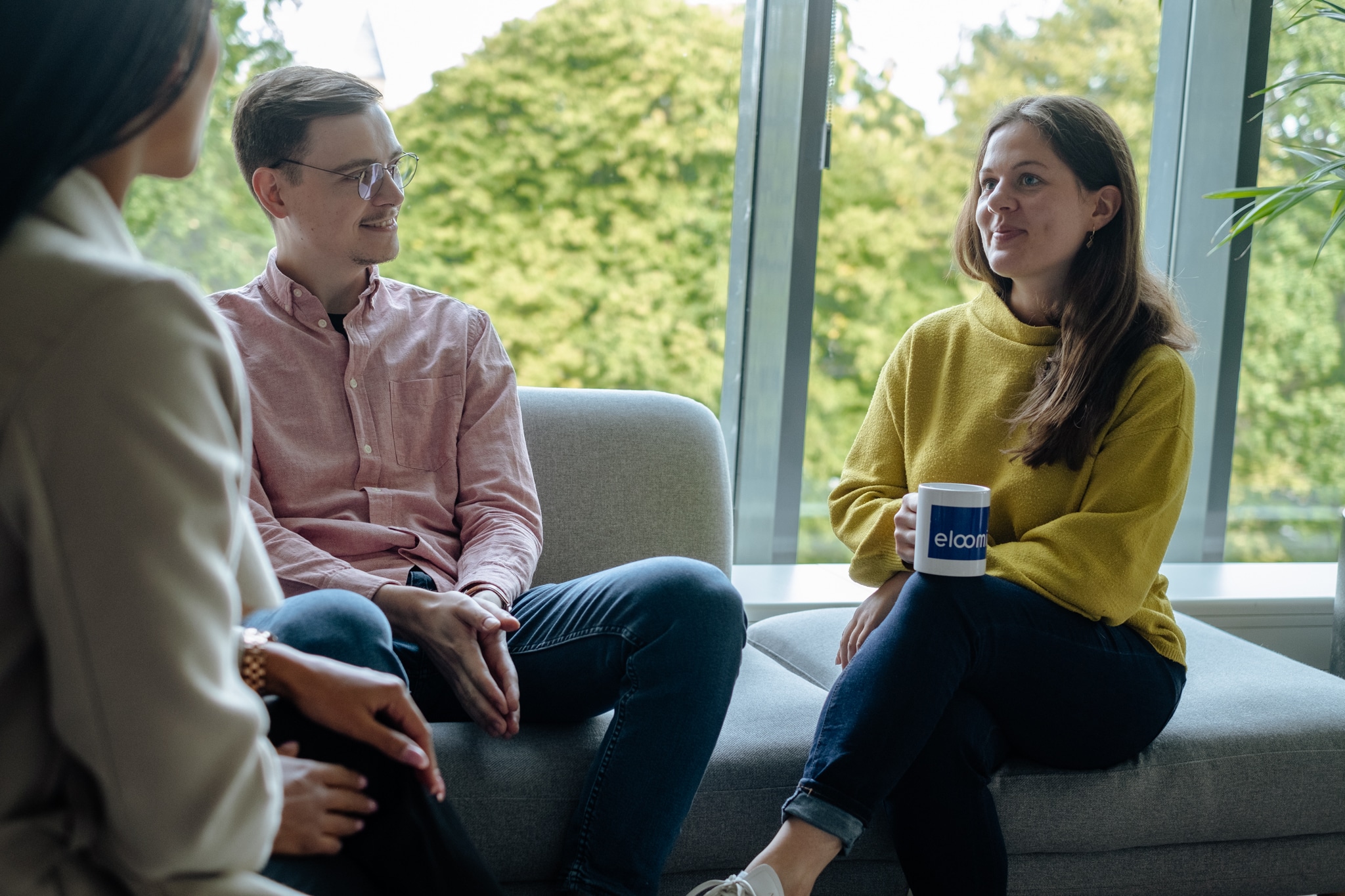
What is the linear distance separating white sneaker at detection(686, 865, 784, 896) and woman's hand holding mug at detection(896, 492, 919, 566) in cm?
52

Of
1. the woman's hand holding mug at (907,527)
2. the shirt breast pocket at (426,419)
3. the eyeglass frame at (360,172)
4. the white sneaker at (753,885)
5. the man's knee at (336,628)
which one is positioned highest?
the eyeglass frame at (360,172)

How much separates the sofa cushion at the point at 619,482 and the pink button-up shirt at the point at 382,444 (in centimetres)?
20

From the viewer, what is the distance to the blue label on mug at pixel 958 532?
1436 mm

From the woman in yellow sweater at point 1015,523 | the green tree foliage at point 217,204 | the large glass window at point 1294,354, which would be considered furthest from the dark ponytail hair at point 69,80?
the large glass window at point 1294,354

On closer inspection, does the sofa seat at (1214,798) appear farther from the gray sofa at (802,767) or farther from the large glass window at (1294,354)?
the large glass window at (1294,354)

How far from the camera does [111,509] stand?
583 mm

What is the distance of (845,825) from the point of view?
1.44 metres

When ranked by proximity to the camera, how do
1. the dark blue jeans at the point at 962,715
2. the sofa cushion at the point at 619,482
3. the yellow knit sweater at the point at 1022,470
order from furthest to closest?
the sofa cushion at the point at 619,482, the yellow knit sweater at the point at 1022,470, the dark blue jeans at the point at 962,715

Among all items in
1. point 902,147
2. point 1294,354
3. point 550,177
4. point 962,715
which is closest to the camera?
point 962,715

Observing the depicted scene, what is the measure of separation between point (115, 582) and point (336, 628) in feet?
2.21

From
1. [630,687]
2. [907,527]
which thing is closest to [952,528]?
[907,527]

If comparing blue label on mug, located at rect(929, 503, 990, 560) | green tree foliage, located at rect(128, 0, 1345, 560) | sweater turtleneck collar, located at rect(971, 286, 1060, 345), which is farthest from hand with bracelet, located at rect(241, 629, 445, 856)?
green tree foliage, located at rect(128, 0, 1345, 560)

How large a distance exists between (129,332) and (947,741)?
1210 millimetres

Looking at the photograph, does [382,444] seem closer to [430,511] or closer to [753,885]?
[430,511]
